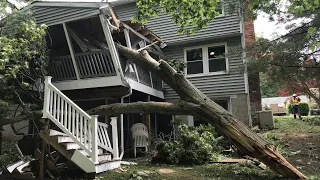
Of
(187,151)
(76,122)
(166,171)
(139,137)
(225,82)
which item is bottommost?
(166,171)

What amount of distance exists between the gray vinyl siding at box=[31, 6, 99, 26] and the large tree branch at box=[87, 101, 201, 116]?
309cm

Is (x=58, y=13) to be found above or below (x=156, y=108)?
above

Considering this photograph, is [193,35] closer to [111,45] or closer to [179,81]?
[111,45]

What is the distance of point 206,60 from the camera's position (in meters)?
12.8

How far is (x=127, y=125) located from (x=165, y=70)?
4807 mm

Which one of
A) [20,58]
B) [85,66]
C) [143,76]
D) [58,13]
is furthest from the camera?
[143,76]

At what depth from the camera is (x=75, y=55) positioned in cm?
900

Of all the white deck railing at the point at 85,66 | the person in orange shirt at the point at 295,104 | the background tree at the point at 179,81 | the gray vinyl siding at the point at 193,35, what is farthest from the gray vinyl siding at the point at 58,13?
the person in orange shirt at the point at 295,104

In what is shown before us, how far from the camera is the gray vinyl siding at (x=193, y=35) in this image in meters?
12.4

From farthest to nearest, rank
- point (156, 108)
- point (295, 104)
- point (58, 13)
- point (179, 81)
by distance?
point (295, 104), point (58, 13), point (179, 81), point (156, 108)

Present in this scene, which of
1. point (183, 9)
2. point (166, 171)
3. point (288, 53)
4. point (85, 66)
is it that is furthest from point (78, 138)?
point (288, 53)

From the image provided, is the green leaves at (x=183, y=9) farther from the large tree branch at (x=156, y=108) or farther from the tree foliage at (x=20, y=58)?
the tree foliage at (x=20, y=58)

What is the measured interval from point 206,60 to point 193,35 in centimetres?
140

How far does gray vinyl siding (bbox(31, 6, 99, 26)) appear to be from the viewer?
27.1 ft
